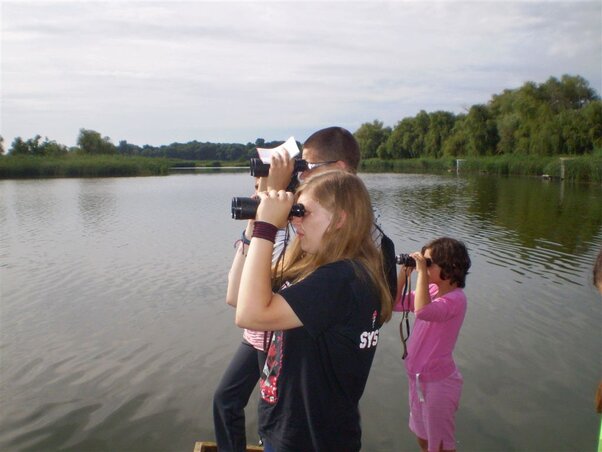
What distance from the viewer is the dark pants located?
7.14 feet

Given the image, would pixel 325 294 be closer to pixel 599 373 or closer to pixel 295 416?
pixel 295 416

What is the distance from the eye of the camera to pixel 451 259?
88.9 inches

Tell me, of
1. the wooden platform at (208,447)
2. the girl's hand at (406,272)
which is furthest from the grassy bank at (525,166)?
the wooden platform at (208,447)

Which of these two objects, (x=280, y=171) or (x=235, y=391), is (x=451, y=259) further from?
(x=235, y=391)

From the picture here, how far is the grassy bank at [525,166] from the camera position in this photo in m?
25.0

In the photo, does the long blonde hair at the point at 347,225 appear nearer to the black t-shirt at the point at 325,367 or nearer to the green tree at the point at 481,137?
the black t-shirt at the point at 325,367

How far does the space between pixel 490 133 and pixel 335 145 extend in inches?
1940

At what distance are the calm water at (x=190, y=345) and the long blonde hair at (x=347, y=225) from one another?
225 centimetres

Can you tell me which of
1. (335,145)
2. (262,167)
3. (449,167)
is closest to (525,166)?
(449,167)

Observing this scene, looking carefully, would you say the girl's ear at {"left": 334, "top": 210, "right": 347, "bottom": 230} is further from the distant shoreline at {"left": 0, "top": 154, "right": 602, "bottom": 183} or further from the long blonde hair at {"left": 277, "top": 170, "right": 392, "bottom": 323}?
the distant shoreline at {"left": 0, "top": 154, "right": 602, "bottom": 183}

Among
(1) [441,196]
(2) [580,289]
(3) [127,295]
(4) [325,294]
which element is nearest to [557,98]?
(1) [441,196]

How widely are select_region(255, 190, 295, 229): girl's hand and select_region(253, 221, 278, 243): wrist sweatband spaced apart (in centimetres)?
1

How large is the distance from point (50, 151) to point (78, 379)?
56760 millimetres

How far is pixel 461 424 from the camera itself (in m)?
3.41
